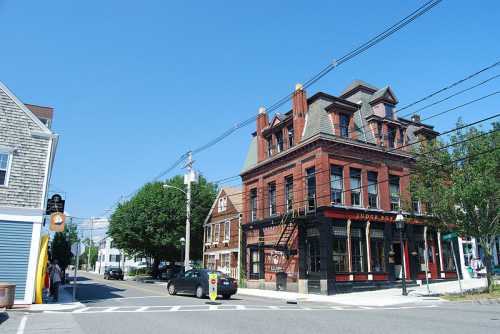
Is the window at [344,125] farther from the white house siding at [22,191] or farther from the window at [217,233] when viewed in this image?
the white house siding at [22,191]

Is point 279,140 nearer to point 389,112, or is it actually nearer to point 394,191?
point 389,112

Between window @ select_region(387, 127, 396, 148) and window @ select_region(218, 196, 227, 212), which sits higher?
window @ select_region(387, 127, 396, 148)

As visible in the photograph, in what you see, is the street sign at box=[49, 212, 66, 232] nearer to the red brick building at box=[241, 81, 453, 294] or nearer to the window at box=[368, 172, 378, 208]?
the red brick building at box=[241, 81, 453, 294]

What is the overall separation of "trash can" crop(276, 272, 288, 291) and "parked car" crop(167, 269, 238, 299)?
25.3 feet

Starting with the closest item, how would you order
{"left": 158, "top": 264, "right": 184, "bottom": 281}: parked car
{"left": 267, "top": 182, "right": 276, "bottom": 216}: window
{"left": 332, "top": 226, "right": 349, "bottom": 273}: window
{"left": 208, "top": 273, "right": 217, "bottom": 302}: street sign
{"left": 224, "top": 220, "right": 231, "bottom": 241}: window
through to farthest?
{"left": 208, "top": 273, "right": 217, "bottom": 302}: street sign
{"left": 332, "top": 226, "right": 349, "bottom": 273}: window
{"left": 267, "top": 182, "right": 276, "bottom": 216}: window
{"left": 224, "top": 220, "right": 231, "bottom": 241}: window
{"left": 158, "top": 264, "right": 184, "bottom": 281}: parked car

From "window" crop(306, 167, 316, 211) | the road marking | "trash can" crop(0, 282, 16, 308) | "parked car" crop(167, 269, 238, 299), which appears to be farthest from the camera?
"window" crop(306, 167, 316, 211)

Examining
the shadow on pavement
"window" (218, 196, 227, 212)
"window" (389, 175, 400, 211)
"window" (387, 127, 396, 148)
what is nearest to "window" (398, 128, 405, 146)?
"window" (387, 127, 396, 148)

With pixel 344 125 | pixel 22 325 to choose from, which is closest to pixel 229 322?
pixel 22 325

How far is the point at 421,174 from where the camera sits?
24.2 metres

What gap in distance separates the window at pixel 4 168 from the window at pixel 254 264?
1925cm

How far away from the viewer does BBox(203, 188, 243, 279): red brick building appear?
3609 cm

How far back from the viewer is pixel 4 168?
17.4m

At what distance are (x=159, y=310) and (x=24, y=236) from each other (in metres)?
6.93

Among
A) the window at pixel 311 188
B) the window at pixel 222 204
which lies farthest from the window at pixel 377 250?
the window at pixel 222 204
